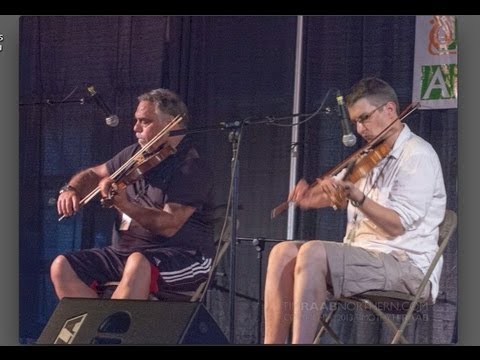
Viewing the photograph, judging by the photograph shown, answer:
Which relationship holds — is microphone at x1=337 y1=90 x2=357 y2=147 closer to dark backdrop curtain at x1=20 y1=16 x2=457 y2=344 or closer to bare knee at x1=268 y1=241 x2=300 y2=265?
dark backdrop curtain at x1=20 y1=16 x2=457 y2=344

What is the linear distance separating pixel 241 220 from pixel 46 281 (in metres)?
1.08

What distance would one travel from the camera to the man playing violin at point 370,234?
4105 mm

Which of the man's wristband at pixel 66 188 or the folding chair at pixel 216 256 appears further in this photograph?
the man's wristband at pixel 66 188

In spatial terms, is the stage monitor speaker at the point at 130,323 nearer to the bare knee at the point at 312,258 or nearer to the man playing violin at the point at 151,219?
the man playing violin at the point at 151,219

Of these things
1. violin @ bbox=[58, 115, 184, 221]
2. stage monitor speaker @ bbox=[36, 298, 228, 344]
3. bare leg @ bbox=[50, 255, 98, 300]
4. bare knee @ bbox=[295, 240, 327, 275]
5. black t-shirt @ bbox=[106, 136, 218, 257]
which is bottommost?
stage monitor speaker @ bbox=[36, 298, 228, 344]

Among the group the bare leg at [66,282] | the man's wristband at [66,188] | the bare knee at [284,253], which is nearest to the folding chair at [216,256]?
the bare knee at [284,253]

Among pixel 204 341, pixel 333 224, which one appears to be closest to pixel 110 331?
pixel 204 341

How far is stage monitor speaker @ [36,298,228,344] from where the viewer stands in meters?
3.79

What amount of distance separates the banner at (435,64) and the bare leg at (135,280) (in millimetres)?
1580

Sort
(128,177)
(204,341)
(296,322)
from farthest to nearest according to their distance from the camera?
(128,177) → (296,322) → (204,341)

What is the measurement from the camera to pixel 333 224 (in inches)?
165

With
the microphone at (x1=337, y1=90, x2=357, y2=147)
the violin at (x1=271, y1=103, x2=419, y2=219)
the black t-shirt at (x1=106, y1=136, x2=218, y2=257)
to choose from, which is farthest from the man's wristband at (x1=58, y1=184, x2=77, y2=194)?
the microphone at (x1=337, y1=90, x2=357, y2=147)

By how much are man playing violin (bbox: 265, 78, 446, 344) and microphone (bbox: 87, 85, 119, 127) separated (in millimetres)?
999
